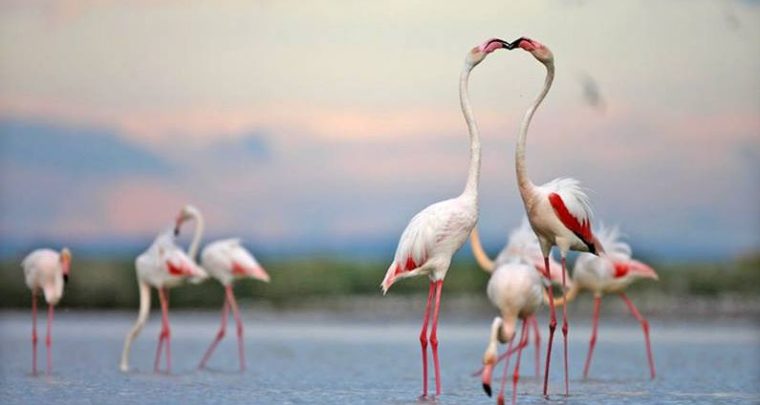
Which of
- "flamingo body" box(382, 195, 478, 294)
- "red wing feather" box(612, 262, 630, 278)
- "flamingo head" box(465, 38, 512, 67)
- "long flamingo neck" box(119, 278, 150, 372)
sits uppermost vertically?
"flamingo head" box(465, 38, 512, 67)

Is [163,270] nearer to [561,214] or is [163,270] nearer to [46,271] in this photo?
[46,271]

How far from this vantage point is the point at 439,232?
34.1 feet

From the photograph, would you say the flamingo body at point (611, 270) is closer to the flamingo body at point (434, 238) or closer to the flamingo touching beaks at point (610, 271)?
the flamingo touching beaks at point (610, 271)

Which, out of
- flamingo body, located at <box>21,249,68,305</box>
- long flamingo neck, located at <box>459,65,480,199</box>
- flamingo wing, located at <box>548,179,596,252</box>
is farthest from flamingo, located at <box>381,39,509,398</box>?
flamingo body, located at <box>21,249,68,305</box>

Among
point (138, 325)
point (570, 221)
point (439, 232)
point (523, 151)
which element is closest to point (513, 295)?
point (439, 232)

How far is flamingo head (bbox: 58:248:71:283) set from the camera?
1412cm

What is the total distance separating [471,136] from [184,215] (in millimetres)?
6083

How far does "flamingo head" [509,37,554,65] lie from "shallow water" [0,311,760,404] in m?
2.65

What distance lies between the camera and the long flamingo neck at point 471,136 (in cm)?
1048

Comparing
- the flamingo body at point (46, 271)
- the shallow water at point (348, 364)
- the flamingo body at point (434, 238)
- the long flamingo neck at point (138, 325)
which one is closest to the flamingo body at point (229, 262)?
the long flamingo neck at point (138, 325)

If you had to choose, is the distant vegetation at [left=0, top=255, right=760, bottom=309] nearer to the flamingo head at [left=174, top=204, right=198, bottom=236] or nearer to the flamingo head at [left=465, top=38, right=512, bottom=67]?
the flamingo head at [left=174, top=204, right=198, bottom=236]

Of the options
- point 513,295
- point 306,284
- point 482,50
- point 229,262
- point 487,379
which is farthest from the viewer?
point 306,284

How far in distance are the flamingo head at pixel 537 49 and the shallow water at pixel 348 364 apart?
265 cm

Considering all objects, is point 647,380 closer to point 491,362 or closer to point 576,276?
point 576,276
